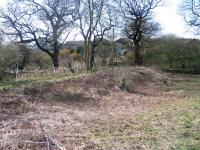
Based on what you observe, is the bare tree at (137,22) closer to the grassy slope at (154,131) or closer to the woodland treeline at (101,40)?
the woodland treeline at (101,40)

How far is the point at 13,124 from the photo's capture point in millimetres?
8172

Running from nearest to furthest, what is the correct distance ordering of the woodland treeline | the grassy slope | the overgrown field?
the overgrown field < the grassy slope < the woodland treeline

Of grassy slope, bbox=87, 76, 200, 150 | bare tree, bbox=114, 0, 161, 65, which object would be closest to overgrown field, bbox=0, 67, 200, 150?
grassy slope, bbox=87, 76, 200, 150

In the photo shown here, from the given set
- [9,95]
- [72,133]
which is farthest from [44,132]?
[9,95]

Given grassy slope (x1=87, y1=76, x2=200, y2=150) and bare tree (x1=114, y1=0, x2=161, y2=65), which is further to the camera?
bare tree (x1=114, y1=0, x2=161, y2=65)

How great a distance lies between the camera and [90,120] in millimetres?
9648

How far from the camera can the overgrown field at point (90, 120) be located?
7.18 metres

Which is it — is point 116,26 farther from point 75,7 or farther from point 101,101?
point 101,101

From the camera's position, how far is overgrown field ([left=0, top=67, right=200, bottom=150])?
23.6 feet

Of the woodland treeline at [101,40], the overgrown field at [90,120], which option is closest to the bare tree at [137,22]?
the woodland treeline at [101,40]

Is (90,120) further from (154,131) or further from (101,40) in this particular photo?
(101,40)

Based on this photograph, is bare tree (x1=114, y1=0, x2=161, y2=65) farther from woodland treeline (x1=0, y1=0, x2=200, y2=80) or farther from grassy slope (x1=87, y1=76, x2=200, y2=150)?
grassy slope (x1=87, y1=76, x2=200, y2=150)

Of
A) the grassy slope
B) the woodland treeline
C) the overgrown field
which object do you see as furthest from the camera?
the woodland treeline

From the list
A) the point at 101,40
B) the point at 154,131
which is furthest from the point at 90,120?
the point at 101,40
